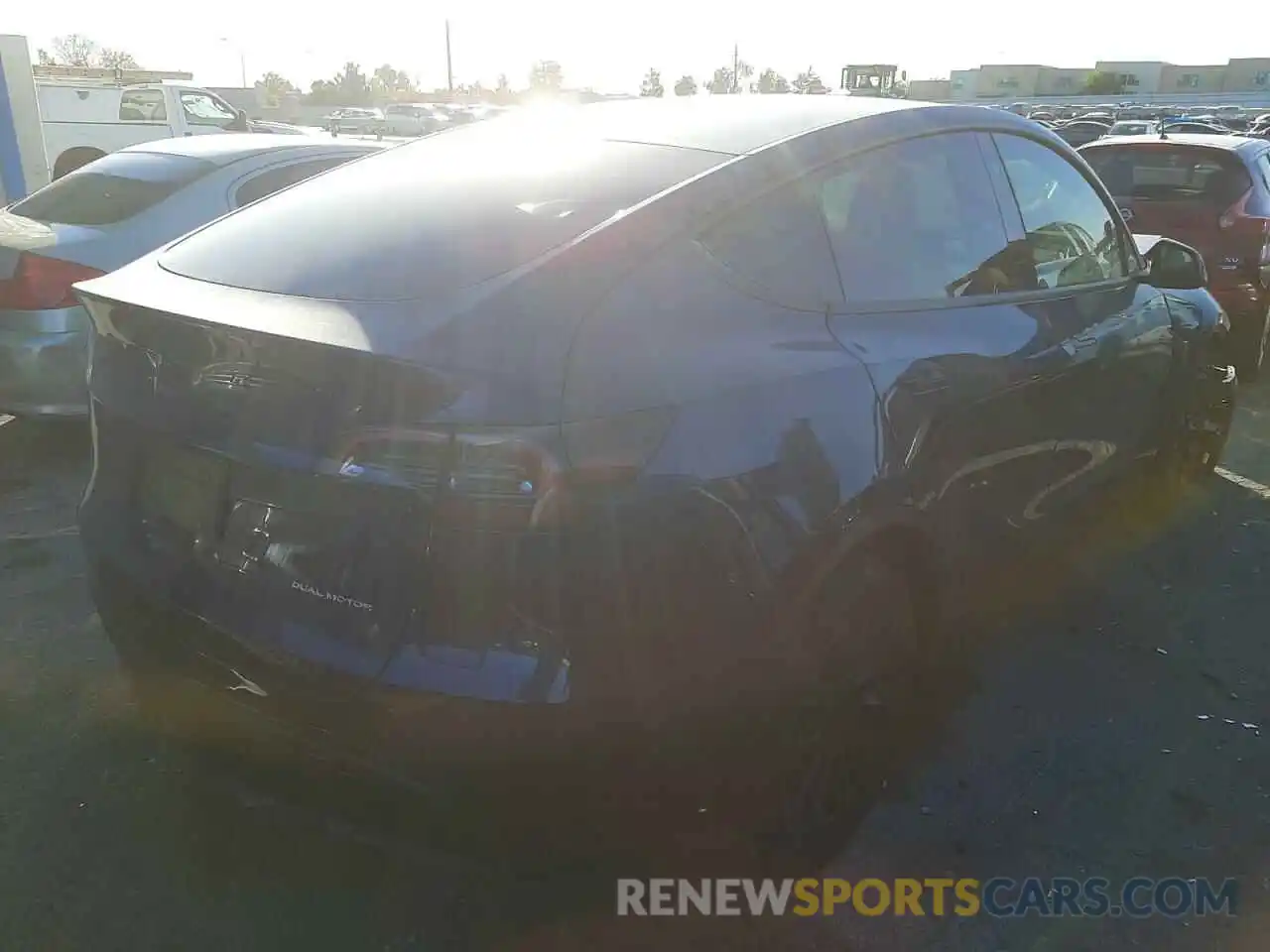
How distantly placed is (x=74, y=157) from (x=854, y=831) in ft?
56.9

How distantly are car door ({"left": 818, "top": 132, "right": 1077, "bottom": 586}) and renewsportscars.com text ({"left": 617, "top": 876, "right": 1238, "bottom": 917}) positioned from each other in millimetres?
839

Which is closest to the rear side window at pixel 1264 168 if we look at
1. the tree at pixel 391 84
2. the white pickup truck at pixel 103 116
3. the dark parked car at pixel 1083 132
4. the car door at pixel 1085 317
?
the car door at pixel 1085 317

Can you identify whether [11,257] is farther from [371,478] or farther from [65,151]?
[65,151]

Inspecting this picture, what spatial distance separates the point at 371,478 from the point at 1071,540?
2825mm

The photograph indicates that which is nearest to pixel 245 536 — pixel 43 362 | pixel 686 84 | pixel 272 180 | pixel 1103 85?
pixel 43 362

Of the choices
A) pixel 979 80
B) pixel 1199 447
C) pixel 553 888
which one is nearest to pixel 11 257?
pixel 553 888

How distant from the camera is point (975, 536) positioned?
113 inches

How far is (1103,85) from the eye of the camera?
80.9m

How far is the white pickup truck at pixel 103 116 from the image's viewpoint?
15.8 metres

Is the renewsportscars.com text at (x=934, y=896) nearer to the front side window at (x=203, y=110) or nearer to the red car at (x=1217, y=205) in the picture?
the red car at (x=1217, y=205)

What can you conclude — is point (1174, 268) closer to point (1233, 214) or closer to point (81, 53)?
point (1233, 214)

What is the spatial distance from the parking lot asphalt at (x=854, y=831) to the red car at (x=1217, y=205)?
393 cm

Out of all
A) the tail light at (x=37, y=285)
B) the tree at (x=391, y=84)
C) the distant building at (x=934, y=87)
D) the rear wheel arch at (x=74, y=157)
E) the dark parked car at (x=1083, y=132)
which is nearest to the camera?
the tail light at (x=37, y=285)

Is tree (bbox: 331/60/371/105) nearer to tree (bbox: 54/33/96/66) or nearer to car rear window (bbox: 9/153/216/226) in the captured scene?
tree (bbox: 54/33/96/66)
